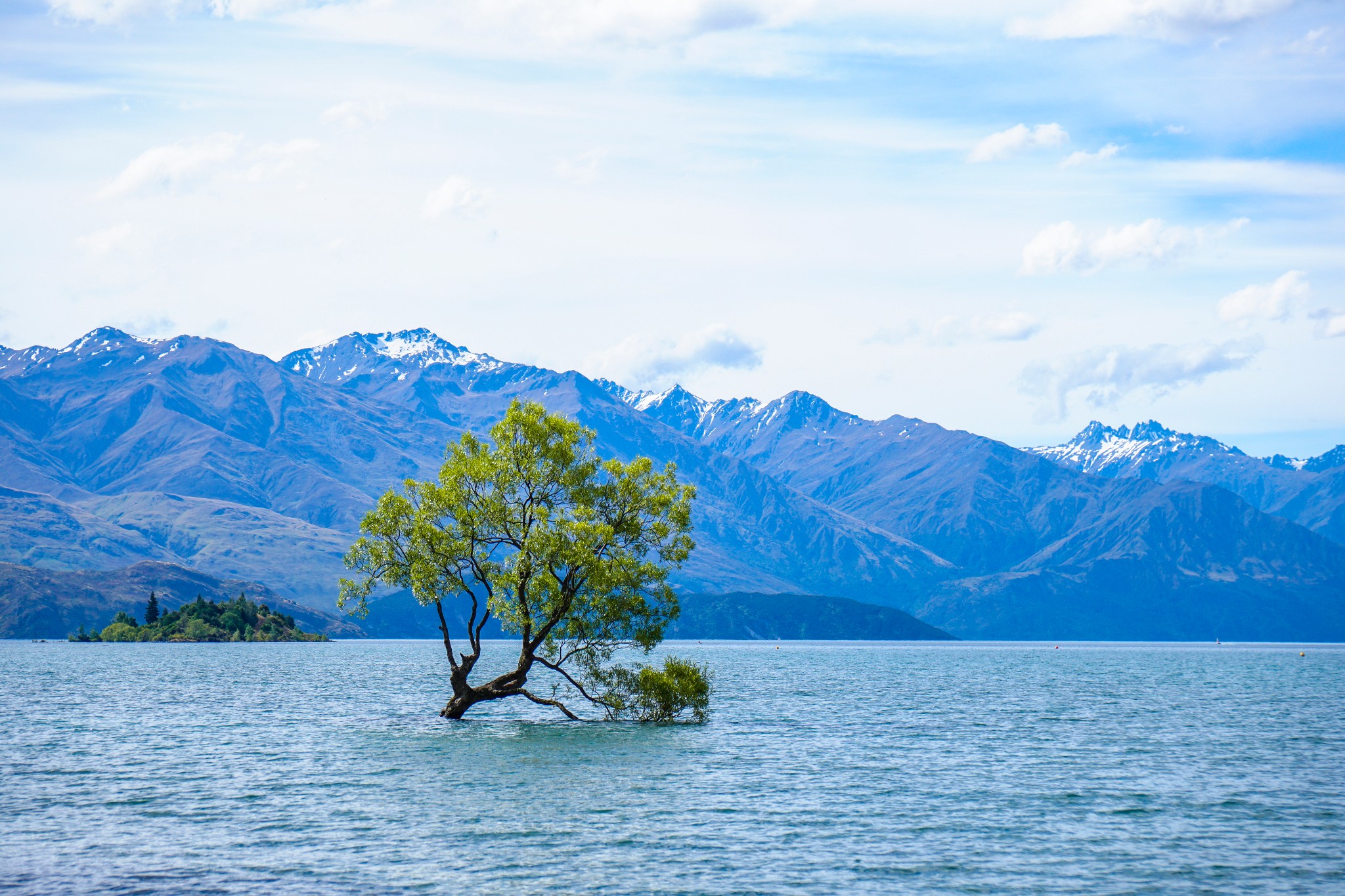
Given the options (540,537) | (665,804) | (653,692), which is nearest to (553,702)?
(653,692)

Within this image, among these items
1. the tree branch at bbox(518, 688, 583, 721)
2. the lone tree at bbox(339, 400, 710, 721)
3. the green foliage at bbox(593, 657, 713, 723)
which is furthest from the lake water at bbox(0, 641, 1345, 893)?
the lone tree at bbox(339, 400, 710, 721)

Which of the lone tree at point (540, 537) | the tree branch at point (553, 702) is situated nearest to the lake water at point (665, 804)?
the tree branch at point (553, 702)

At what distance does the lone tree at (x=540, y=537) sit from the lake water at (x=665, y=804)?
26.8ft

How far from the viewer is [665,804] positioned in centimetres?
5441

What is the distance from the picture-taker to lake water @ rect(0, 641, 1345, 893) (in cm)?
4084

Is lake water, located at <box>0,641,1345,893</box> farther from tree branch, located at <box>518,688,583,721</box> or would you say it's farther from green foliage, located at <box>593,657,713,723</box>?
green foliage, located at <box>593,657,713,723</box>

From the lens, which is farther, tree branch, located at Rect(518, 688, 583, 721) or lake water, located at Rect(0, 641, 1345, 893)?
tree branch, located at Rect(518, 688, 583, 721)

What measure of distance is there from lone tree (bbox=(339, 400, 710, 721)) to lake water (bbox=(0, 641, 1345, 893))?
8.16m

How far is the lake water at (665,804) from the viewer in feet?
134

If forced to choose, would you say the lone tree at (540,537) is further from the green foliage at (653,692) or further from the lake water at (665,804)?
the lake water at (665,804)

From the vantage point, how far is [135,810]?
52.0 meters

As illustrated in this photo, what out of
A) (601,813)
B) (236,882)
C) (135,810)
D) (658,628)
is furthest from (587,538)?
(236,882)

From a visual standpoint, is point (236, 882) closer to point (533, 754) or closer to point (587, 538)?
point (533, 754)

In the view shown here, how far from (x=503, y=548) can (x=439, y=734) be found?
44.6 feet
